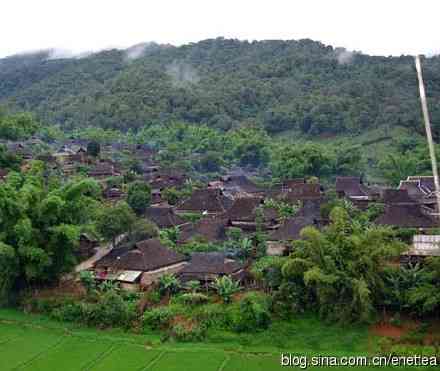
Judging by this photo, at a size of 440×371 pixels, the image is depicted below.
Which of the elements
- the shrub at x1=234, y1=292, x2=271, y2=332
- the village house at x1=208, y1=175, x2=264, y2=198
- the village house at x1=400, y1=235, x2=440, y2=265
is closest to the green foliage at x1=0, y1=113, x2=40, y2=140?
the village house at x1=208, y1=175, x2=264, y2=198

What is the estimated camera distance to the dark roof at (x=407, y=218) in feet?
82.6

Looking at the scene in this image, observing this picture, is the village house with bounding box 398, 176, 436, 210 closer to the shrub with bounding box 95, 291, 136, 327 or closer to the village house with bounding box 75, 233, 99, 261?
the village house with bounding box 75, 233, 99, 261

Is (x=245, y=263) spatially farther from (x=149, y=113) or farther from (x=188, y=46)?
(x=188, y=46)

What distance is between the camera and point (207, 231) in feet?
89.8

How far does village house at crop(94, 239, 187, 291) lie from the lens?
857 inches

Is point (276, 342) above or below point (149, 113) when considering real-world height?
below

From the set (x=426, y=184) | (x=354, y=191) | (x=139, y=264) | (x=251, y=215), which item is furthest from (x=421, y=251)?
(x=426, y=184)

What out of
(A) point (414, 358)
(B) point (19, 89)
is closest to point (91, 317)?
(A) point (414, 358)

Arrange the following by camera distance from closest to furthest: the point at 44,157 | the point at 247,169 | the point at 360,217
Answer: the point at 360,217 → the point at 44,157 → the point at 247,169

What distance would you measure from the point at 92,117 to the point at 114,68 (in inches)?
1045

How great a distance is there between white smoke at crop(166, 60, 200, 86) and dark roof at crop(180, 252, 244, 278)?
2776 inches

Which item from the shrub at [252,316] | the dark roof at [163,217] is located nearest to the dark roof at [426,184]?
the dark roof at [163,217]

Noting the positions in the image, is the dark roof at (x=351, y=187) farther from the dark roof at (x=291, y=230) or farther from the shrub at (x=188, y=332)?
the shrub at (x=188, y=332)

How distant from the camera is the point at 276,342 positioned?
17.8 meters
